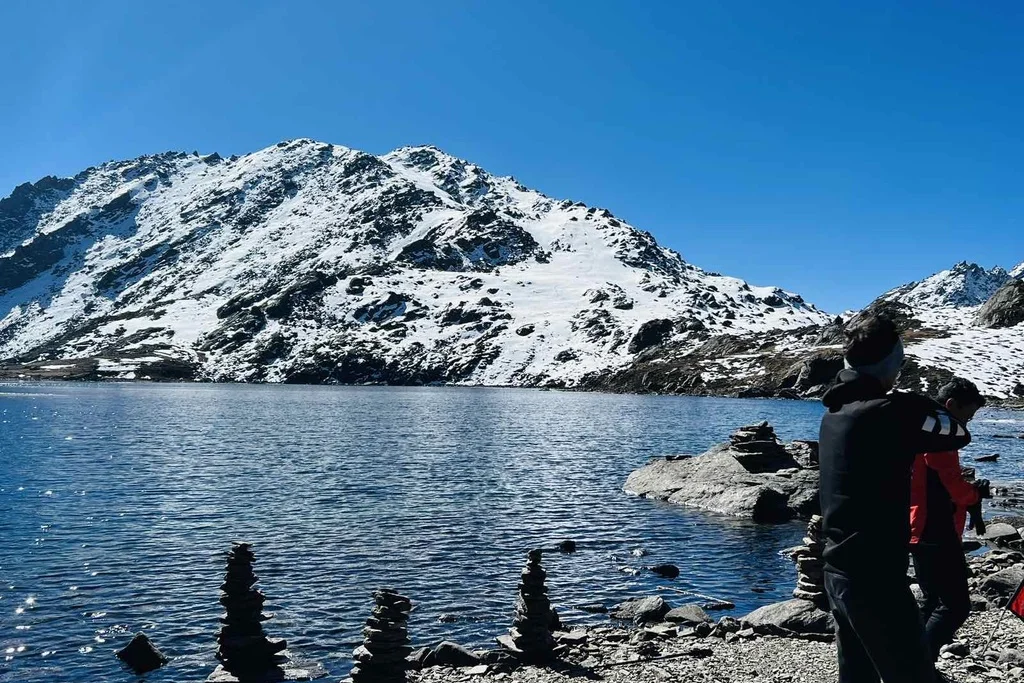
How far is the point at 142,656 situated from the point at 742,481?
36.0 meters

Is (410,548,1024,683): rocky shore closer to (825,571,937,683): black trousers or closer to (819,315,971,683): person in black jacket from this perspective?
(825,571,937,683): black trousers

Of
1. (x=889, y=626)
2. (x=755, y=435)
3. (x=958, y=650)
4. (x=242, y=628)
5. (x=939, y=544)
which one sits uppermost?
(x=939, y=544)

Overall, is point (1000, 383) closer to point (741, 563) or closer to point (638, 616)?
point (741, 563)

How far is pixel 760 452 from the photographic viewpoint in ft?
168

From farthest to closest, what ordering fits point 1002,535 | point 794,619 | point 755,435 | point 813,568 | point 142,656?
1. point 755,435
2. point 1002,535
3. point 813,568
4. point 142,656
5. point 794,619

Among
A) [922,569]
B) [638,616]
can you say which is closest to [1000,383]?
[638,616]

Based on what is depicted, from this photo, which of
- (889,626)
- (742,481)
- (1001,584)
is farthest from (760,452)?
(889,626)

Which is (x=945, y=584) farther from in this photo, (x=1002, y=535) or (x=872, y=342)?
(x=1002, y=535)

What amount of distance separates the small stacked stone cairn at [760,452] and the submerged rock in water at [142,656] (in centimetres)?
3894

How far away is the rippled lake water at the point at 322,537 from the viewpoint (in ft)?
77.8

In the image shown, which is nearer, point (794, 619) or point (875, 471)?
point (875, 471)

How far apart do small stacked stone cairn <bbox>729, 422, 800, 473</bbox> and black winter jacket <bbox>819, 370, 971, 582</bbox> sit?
45.5m

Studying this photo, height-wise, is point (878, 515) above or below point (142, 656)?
above

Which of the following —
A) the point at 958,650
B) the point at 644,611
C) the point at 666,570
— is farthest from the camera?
the point at 666,570
